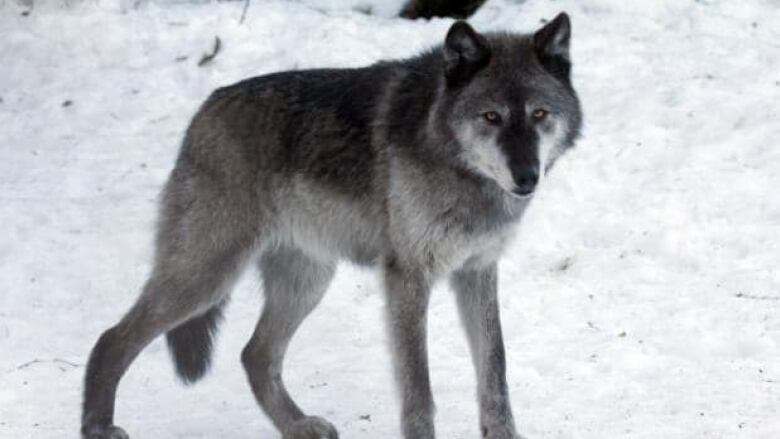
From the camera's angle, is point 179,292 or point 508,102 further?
point 179,292

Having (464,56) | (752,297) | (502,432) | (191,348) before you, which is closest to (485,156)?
(464,56)

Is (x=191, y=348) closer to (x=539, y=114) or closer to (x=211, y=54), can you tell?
(x=539, y=114)

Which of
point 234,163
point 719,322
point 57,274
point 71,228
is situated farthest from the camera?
point 71,228

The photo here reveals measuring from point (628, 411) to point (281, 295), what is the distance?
1.73 m

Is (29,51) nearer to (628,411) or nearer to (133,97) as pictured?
(133,97)

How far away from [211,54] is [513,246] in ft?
15.5

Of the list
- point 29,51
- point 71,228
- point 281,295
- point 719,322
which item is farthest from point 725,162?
point 29,51

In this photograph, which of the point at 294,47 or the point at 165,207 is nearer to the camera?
the point at 165,207

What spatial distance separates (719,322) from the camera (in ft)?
22.6

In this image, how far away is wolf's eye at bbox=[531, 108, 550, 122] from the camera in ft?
16.9

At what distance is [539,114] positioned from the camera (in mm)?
5172

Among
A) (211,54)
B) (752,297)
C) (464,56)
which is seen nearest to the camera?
(464,56)

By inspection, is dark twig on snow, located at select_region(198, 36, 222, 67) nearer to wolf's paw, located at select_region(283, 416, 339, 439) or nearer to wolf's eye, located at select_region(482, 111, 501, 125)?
wolf's paw, located at select_region(283, 416, 339, 439)

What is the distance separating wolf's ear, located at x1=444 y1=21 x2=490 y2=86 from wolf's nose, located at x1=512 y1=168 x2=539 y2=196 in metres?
0.60
